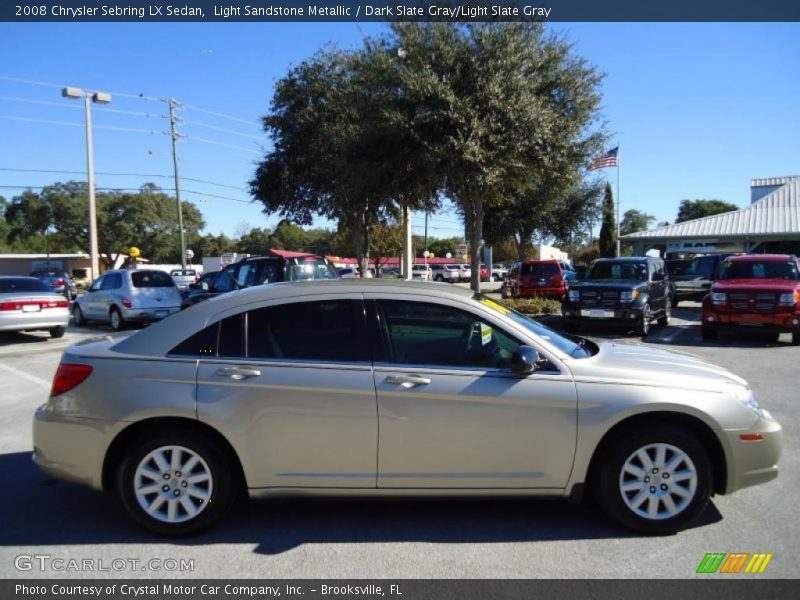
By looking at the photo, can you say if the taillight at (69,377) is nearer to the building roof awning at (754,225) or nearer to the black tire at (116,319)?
the black tire at (116,319)

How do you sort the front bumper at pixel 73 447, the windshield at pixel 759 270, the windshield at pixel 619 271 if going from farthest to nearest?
the windshield at pixel 619 271 < the windshield at pixel 759 270 < the front bumper at pixel 73 447

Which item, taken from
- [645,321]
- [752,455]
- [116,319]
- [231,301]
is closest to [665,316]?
[645,321]

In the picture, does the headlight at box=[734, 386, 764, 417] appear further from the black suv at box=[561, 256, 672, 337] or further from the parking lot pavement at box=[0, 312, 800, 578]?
the black suv at box=[561, 256, 672, 337]

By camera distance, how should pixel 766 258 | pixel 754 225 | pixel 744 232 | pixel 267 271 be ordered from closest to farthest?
pixel 766 258 < pixel 267 271 < pixel 744 232 < pixel 754 225

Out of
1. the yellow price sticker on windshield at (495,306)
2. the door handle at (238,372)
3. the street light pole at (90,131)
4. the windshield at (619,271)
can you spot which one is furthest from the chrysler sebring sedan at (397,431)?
the street light pole at (90,131)

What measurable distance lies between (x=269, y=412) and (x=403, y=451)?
880mm

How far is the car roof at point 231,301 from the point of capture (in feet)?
13.0

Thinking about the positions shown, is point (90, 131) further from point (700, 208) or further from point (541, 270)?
point (700, 208)

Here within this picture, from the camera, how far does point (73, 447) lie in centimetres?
383

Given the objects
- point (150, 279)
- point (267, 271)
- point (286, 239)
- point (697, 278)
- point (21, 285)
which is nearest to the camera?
point (21, 285)

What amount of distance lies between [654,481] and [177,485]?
3.03m

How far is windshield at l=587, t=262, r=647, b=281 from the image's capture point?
1440cm

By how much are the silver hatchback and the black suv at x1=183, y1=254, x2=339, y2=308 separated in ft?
4.49
